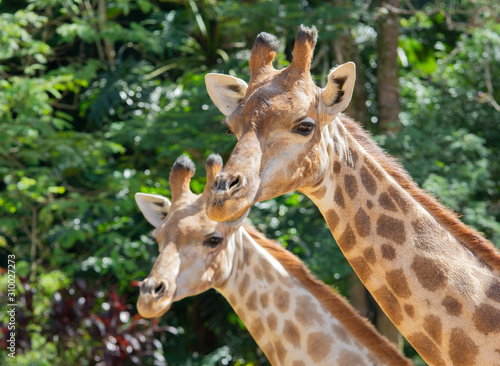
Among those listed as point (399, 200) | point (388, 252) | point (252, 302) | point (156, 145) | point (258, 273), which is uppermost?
point (399, 200)

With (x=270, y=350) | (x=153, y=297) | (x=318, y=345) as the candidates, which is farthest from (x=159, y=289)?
(x=318, y=345)

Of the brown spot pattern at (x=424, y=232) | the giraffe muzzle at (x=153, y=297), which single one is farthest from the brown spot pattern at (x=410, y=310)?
the giraffe muzzle at (x=153, y=297)

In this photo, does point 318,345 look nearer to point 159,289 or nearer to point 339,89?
point 159,289

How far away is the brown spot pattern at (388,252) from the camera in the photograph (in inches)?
94.6

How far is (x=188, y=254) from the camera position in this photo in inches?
146

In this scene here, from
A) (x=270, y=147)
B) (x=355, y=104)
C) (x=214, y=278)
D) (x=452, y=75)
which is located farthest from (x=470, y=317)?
(x=452, y=75)

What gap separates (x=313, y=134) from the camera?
7.77 feet

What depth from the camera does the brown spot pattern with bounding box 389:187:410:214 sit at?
8.16 ft

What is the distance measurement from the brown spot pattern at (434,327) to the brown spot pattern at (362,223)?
1.35 feet

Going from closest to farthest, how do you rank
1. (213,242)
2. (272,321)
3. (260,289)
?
(272,321) → (260,289) → (213,242)

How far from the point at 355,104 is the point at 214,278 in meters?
6.70

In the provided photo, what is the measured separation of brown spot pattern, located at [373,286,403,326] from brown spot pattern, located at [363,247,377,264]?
0.12 meters

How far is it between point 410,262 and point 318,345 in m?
1.14

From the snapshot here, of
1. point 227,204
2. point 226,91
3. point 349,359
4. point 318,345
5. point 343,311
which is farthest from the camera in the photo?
point 343,311
